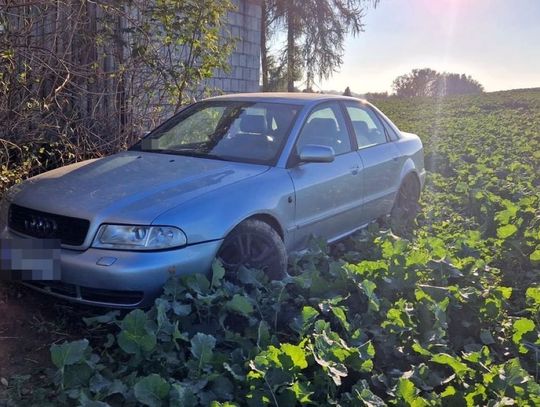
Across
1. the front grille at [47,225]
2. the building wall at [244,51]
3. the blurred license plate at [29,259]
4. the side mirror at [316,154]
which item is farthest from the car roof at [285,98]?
the building wall at [244,51]

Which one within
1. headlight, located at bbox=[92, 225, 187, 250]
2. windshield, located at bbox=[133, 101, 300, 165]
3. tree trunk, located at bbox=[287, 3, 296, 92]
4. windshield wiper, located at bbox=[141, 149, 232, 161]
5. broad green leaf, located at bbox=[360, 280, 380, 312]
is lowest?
broad green leaf, located at bbox=[360, 280, 380, 312]

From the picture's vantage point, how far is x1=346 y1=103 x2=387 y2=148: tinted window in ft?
17.3

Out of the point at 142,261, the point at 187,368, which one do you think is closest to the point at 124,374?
the point at 187,368

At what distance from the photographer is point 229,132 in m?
4.59

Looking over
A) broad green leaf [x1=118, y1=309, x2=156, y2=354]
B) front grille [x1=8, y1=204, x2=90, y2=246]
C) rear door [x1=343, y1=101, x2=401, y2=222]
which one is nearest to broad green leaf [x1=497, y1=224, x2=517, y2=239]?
rear door [x1=343, y1=101, x2=401, y2=222]

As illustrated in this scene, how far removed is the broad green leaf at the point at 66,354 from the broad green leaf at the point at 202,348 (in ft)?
1.73

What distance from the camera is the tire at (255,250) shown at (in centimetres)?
360

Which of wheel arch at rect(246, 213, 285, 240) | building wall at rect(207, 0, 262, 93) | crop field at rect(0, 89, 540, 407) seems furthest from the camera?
building wall at rect(207, 0, 262, 93)

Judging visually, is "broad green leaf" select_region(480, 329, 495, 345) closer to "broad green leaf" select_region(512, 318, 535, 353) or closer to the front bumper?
"broad green leaf" select_region(512, 318, 535, 353)

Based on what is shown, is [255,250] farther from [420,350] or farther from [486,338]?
[486,338]

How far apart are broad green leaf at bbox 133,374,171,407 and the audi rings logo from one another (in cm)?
136

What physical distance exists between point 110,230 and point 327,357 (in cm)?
145

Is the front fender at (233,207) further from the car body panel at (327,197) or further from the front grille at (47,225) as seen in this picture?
the front grille at (47,225)

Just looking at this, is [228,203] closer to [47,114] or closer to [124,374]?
[124,374]
